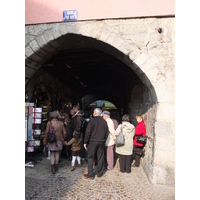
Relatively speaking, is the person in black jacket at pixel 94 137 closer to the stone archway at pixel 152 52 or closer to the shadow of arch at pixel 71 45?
the stone archway at pixel 152 52

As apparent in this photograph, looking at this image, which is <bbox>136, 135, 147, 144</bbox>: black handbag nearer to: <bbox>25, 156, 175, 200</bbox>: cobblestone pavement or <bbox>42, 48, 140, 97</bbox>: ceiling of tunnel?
<bbox>25, 156, 175, 200</bbox>: cobblestone pavement

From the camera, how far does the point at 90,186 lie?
109 inches

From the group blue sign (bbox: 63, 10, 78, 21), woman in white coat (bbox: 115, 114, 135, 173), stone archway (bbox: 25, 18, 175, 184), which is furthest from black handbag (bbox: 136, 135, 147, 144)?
blue sign (bbox: 63, 10, 78, 21)

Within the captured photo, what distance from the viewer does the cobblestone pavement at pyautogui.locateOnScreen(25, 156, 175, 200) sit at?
8.15 feet

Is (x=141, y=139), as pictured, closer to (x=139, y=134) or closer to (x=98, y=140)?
(x=139, y=134)

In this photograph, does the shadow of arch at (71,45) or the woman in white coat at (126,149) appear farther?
the woman in white coat at (126,149)

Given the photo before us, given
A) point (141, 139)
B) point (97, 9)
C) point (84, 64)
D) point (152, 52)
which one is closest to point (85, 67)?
point (84, 64)

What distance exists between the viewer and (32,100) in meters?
4.27

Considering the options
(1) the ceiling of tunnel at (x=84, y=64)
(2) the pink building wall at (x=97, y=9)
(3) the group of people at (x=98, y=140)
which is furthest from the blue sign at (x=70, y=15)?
(3) the group of people at (x=98, y=140)

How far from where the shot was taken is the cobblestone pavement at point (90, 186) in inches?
97.8

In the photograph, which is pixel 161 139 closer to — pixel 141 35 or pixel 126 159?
pixel 126 159

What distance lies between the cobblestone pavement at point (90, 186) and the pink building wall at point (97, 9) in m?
3.22

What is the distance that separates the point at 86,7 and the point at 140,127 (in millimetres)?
2885

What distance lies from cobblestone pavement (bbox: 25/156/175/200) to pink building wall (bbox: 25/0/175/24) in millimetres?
3216
